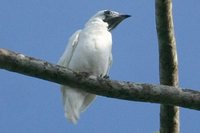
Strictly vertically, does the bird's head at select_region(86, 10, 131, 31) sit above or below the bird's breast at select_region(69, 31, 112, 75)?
above

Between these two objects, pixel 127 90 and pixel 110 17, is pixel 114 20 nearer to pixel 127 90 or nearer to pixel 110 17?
pixel 110 17

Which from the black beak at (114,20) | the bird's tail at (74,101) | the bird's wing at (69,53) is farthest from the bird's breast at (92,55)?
the black beak at (114,20)

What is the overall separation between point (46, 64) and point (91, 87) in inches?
19.5

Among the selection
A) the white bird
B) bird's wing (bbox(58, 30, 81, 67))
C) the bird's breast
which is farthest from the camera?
bird's wing (bbox(58, 30, 81, 67))

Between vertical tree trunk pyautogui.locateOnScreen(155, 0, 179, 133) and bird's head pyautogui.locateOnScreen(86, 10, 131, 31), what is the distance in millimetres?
2973

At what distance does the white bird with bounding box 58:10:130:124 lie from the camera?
771 cm

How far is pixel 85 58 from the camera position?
26.8ft

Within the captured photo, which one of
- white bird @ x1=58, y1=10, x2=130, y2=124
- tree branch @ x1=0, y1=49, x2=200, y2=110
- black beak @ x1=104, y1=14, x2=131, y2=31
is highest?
black beak @ x1=104, y1=14, x2=131, y2=31

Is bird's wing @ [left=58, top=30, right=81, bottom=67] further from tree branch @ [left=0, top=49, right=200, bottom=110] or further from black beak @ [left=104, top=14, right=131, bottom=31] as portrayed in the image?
tree branch @ [left=0, top=49, right=200, bottom=110]

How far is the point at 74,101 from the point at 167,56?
1.71 meters

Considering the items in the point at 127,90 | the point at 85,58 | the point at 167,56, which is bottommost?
the point at 127,90

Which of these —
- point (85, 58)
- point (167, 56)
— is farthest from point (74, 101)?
point (167, 56)

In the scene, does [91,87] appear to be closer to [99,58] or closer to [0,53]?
[0,53]

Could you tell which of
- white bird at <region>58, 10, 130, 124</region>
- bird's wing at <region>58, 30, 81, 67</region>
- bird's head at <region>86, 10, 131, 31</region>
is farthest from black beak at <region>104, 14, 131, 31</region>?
bird's wing at <region>58, 30, 81, 67</region>
